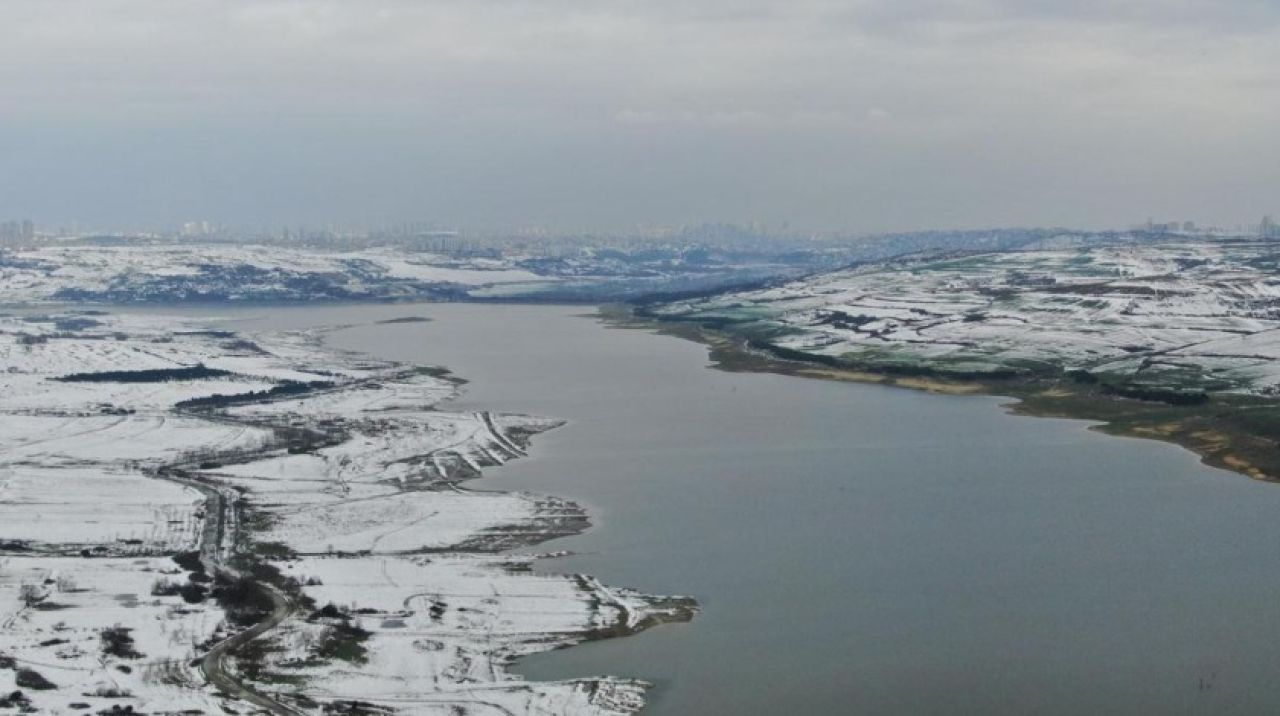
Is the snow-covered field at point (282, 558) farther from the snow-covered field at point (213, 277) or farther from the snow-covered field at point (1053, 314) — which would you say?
the snow-covered field at point (213, 277)

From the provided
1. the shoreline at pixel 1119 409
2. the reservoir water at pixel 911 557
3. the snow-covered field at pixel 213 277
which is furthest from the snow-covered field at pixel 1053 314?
the snow-covered field at pixel 213 277

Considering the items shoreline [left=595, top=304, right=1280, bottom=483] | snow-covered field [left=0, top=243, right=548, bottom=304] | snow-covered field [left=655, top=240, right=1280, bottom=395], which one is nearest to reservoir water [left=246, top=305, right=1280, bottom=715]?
shoreline [left=595, top=304, right=1280, bottom=483]

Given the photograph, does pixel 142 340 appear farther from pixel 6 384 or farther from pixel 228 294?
pixel 228 294

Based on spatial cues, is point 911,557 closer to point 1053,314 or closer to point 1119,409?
point 1119,409

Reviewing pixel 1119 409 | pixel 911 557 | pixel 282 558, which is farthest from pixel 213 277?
pixel 911 557

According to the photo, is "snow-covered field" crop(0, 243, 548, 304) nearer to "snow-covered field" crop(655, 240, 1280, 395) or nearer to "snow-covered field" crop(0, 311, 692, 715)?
"snow-covered field" crop(655, 240, 1280, 395)

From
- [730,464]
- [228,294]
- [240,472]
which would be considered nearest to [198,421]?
[240,472]
